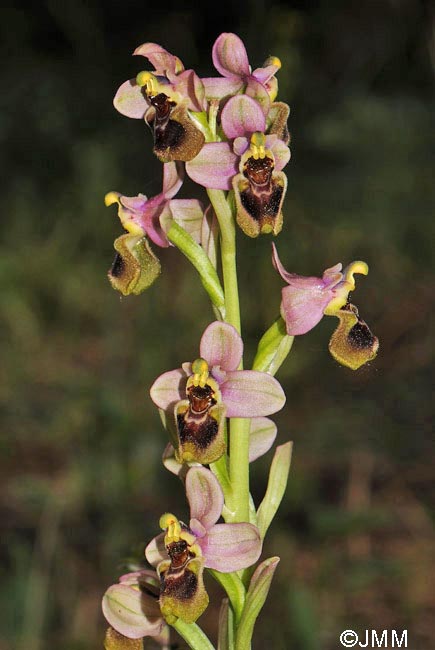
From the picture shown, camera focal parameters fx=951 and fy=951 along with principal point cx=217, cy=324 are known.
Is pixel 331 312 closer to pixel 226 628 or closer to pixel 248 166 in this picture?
pixel 248 166

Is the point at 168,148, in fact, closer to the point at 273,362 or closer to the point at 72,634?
the point at 273,362

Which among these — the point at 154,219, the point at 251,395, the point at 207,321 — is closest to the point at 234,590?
the point at 251,395

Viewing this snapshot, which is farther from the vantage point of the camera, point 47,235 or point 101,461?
point 47,235

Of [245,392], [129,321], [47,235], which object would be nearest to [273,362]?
[245,392]

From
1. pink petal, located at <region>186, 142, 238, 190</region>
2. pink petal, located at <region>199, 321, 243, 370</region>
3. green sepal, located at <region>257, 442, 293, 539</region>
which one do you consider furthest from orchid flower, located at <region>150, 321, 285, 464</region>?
pink petal, located at <region>186, 142, 238, 190</region>

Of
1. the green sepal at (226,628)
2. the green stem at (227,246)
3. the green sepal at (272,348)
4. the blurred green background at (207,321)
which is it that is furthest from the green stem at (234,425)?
the blurred green background at (207,321)

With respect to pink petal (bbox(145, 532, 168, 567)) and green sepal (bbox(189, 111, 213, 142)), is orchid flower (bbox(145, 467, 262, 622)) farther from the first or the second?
green sepal (bbox(189, 111, 213, 142))
